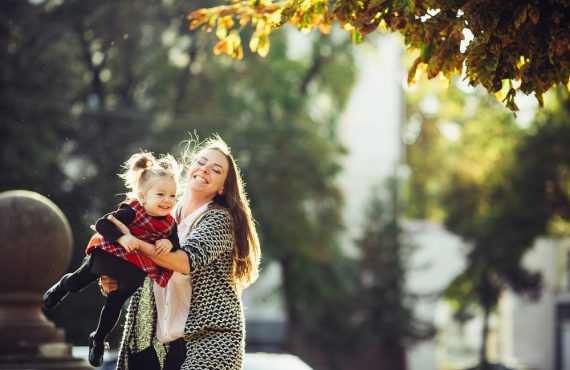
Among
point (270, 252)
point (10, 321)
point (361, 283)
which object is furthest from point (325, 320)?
point (10, 321)

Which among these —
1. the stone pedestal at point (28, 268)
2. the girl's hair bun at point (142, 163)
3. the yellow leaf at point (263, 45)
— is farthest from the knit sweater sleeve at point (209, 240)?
the stone pedestal at point (28, 268)

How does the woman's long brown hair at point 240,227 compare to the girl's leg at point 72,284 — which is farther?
the woman's long brown hair at point 240,227

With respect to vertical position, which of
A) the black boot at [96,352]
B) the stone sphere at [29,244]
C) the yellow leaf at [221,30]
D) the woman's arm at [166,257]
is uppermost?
the yellow leaf at [221,30]

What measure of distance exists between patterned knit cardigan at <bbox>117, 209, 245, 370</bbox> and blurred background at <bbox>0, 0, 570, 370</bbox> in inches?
466

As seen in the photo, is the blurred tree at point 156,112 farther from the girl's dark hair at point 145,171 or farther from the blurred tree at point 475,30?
the girl's dark hair at point 145,171

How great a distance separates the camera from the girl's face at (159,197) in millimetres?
5293

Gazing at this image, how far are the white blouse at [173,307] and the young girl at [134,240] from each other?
150 mm

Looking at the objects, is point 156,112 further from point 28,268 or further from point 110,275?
point 110,275

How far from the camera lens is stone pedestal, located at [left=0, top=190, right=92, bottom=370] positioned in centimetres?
998

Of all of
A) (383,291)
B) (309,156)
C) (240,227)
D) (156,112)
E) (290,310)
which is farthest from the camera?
(383,291)

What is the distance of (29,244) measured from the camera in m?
10.1

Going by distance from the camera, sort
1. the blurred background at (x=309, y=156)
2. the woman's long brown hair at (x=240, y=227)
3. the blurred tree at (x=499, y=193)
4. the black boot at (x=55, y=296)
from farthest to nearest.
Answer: the blurred tree at (x=499, y=193) < the blurred background at (x=309, y=156) < the woman's long brown hair at (x=240, y=227) < the black boot at (x=55, y=296)

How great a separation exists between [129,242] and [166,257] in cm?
17

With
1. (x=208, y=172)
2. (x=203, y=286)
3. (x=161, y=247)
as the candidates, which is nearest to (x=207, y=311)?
(x=203, y=286)
